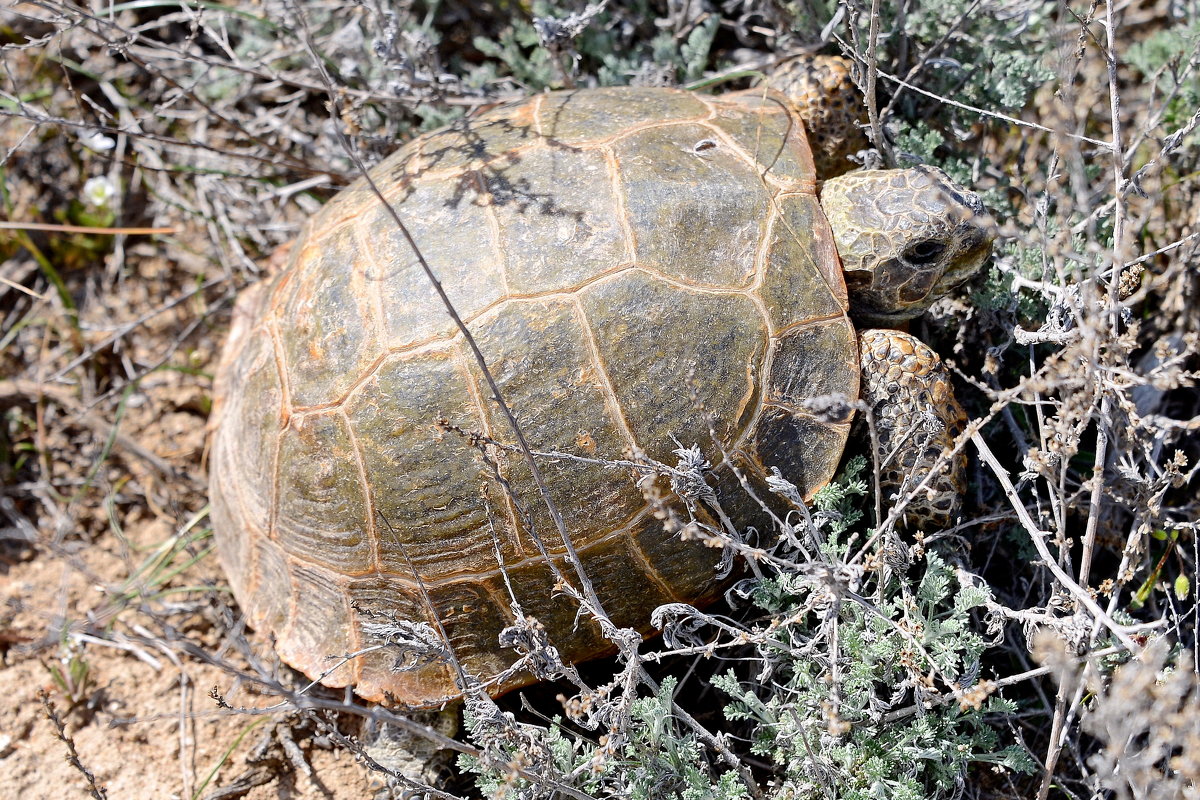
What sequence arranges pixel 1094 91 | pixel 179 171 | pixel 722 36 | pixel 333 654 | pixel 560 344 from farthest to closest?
1. pixel 722 36
2. pixel 179 171
3. pixel 333 654
4. pixel 1094 91
5. pixel 560 344

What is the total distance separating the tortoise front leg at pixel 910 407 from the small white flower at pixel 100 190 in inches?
133

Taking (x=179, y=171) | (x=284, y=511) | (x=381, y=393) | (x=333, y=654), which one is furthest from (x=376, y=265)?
(x=179, y=171)

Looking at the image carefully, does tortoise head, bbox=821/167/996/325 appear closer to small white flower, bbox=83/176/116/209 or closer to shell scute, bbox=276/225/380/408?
shell scute, bbox=276/225/380/408

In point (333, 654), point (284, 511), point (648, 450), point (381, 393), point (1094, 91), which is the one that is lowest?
point (333, 654)

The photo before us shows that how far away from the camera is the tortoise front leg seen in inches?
108

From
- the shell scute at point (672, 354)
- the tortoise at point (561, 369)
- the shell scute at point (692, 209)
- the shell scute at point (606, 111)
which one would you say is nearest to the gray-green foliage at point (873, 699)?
the tortoise at point (561, 369)

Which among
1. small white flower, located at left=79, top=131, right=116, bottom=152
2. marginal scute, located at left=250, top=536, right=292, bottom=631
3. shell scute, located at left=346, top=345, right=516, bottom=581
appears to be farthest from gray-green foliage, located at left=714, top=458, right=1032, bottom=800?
small white flower, located at left=79, top=131, right=116, bottom=152

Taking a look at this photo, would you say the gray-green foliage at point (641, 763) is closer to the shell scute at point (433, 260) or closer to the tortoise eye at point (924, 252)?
the shell scute at point (433, 260)

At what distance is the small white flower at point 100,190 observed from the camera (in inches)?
161

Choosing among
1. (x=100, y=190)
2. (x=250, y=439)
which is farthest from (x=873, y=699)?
(x=100, y=190)

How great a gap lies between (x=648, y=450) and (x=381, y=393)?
77cm

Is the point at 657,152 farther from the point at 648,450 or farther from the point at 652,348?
the point at 648,450

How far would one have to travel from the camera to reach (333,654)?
2.83m

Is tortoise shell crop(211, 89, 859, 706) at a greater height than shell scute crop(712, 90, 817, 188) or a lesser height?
lesser
